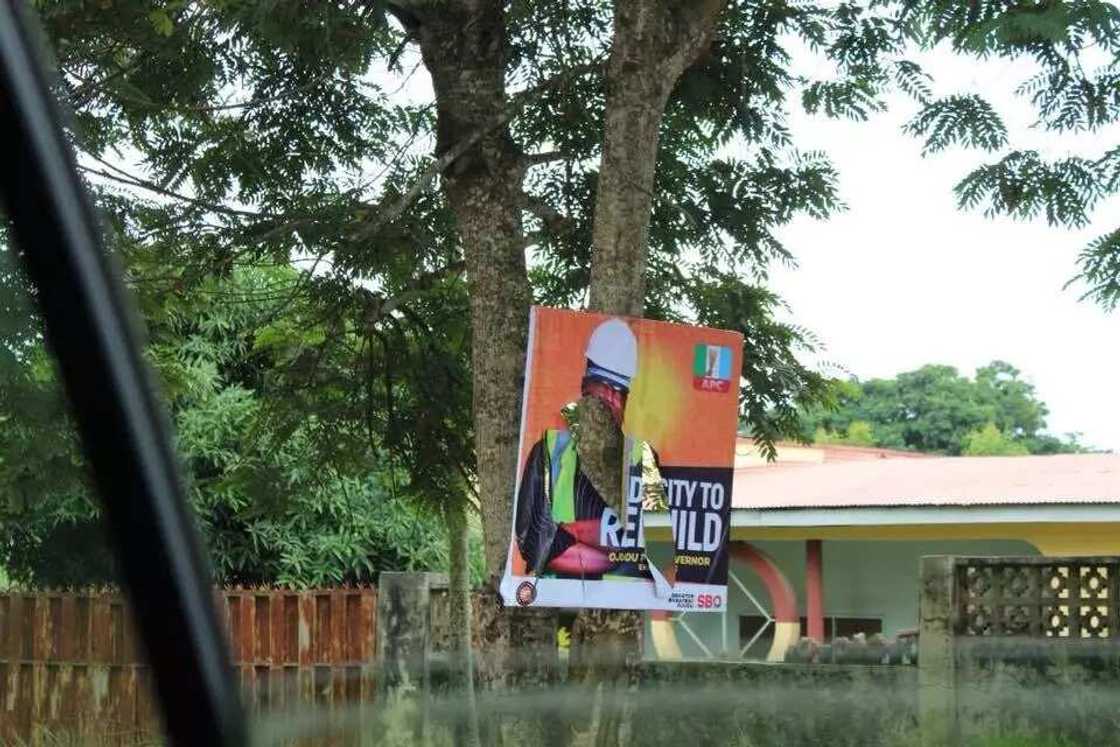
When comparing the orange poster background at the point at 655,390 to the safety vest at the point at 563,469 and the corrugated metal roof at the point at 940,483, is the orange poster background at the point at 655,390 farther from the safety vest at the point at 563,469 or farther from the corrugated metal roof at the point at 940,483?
the corrugated metal roof at the point at 940,483

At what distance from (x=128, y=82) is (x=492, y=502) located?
260 centimetres

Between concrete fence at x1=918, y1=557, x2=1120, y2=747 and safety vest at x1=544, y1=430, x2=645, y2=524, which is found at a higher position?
safety vest at x1=544, y1=430, x2=645, y2=524

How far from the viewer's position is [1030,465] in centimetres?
1481

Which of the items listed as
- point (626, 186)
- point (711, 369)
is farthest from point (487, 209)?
point (711, 369)

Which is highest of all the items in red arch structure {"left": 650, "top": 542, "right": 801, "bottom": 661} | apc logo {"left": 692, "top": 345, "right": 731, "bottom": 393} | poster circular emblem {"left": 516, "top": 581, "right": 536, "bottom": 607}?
apc logo {"left": 692, "top": 345, "right": 731, "bottom": 393}

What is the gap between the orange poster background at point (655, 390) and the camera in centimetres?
612

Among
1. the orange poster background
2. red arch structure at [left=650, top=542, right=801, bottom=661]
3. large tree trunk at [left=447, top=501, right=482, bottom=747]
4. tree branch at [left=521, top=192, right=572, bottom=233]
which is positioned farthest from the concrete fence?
red arch structure at [left=650, top=542, right=801, bottom=661]

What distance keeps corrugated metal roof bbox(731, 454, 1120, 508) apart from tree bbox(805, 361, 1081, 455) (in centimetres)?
2304

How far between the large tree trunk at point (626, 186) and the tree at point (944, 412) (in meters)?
32.5

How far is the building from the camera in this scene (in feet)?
40.0

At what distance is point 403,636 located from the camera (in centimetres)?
888

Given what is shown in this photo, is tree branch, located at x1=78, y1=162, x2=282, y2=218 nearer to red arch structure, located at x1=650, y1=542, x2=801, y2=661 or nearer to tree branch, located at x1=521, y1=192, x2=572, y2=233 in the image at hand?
tree branch, located at x1=521, y1=192, x2=572, y2=233

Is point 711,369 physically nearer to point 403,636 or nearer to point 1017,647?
point 403,636

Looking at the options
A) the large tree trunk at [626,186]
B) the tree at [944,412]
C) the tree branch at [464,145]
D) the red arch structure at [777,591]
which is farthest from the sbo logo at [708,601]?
the tree at [944,412]
